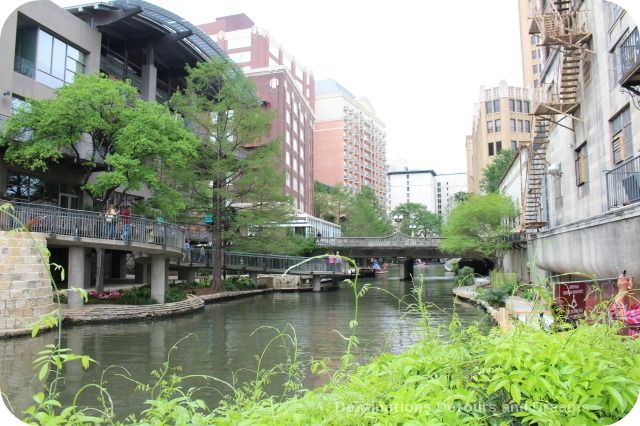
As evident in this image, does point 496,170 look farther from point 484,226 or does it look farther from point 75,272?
point 75,272

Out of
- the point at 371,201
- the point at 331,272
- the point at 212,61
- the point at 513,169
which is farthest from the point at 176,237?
the point at 371,201

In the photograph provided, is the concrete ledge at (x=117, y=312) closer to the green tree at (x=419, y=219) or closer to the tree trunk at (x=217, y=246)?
the tree trunk at (x=217, y=246)

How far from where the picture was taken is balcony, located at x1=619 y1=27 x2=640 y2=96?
363 inches

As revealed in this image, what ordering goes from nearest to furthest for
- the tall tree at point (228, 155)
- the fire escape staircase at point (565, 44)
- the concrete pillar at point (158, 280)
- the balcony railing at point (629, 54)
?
the balcony railing at point (629, 54) < the fire escape staircase at point (565, 44) < the concrete pillar at point (158, 280) < the tall tree at point (228, 155)

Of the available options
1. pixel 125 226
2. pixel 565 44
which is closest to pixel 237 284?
pixel 125 226

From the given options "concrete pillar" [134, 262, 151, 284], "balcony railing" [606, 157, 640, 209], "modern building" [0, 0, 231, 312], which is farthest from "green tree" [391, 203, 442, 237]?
"balcony railing" [606, 157, 640, 209]

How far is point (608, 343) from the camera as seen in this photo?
2.91 metres

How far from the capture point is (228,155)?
94.3 ft

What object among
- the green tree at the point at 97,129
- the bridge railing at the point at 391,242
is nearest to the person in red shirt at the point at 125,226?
the green tree at the point at 97,129

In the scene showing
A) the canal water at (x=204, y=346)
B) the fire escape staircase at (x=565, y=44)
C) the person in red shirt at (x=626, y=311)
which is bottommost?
the canal water at (x=204, y=346)

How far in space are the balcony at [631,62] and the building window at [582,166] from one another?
4635 millimetres

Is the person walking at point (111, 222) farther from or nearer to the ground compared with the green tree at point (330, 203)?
nearer to the ground

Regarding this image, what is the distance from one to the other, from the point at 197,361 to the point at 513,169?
33637 mm

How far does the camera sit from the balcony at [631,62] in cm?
922
